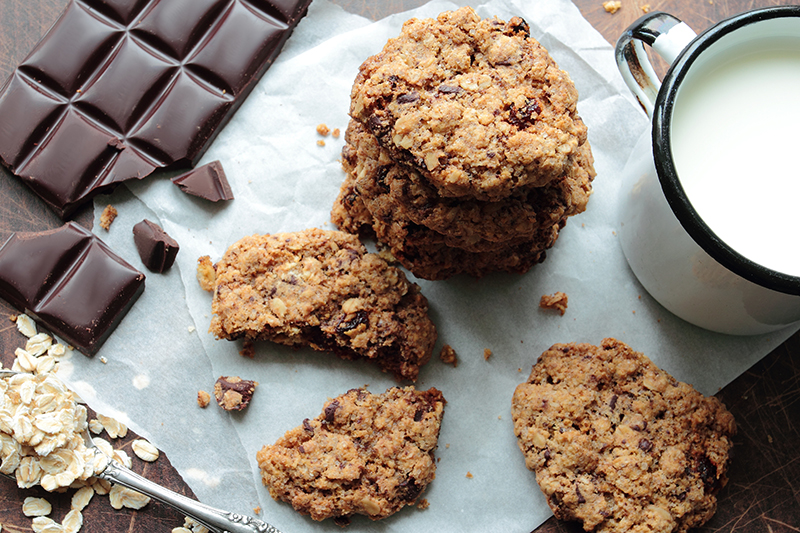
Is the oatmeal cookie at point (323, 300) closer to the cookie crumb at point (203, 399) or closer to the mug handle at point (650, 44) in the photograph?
the cookie crumb at point (203, 399)

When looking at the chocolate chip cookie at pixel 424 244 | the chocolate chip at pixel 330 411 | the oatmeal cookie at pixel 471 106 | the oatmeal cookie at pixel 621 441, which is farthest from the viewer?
the chocolate chip at pixel 330 411

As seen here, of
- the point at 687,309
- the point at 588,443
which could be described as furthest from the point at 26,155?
the point at 687,309

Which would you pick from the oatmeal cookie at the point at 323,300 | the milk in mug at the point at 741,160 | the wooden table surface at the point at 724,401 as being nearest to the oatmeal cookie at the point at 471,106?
the milk in mug at the point at 741,160

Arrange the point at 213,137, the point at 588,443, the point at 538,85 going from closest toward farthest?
1. the point at 538,85
2. the point at 588,443
3. the point at 213,137

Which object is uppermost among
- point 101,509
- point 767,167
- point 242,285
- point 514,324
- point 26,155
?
point 26,155

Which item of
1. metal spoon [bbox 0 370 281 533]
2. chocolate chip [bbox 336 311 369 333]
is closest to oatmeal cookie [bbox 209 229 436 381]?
chocolate chip [bbox 336 311 369 333]

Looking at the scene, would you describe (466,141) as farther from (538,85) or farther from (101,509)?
(101,509)

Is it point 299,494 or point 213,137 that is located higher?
point 213,137

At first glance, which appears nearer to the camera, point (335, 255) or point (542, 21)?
point (335, 255)
